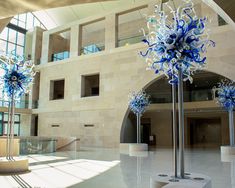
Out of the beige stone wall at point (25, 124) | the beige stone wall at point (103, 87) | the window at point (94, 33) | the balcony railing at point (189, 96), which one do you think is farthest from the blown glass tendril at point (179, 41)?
the beige stone wall at point (25, 124)

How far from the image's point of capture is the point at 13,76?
26.2 ft

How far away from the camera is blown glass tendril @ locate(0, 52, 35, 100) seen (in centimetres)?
798

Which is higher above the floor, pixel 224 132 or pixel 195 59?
pixel 195 59

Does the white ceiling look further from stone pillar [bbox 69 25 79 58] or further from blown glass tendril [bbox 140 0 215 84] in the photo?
blown glass tendril [bbox 140 0 215 84]

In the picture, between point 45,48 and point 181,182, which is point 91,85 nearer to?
point 45,48

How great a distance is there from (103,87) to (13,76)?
1310 cm

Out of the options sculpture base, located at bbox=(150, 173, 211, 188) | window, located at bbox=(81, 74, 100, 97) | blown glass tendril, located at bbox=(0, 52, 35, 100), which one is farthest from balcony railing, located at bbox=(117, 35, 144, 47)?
sculpture base, located at bbox=(150, 173, 211, 188)

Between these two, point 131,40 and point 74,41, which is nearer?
point 131,40

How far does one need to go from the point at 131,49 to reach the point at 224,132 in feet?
37.0

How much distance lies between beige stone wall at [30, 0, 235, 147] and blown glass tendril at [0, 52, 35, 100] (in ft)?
37.5

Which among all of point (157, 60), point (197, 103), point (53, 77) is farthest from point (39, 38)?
point (157, 60)

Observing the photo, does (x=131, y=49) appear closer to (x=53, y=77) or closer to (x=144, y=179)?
(x=53, y=77)

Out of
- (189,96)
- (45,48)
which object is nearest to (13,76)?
(189,96)

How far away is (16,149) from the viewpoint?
35.4 feet
